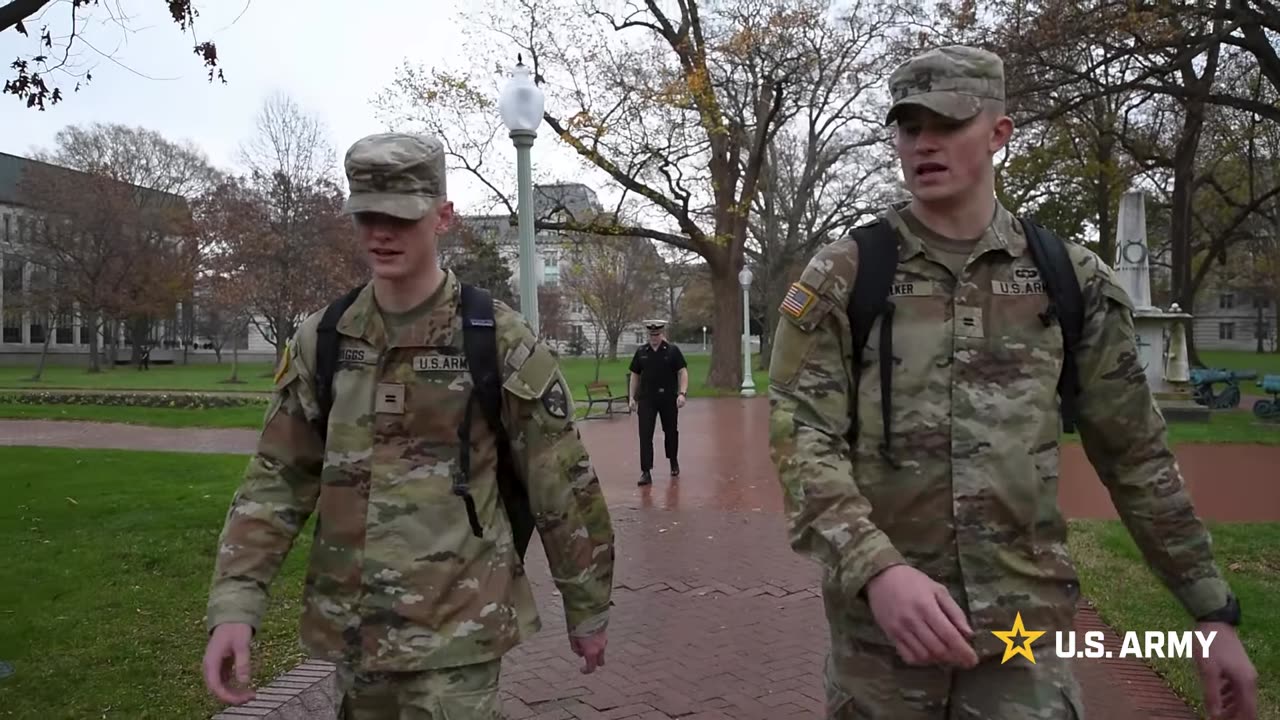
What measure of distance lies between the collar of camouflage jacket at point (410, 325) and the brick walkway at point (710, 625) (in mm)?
2466

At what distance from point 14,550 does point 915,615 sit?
26.2 ft

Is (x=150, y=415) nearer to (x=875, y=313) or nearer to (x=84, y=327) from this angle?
(x=875, y=313)

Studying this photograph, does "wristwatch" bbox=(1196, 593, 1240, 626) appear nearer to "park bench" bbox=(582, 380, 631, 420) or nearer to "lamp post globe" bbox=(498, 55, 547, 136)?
"lamp post globe" bbox=(498, 55, 547, 136)

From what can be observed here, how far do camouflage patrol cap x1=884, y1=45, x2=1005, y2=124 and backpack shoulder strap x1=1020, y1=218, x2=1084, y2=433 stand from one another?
31 centimetres

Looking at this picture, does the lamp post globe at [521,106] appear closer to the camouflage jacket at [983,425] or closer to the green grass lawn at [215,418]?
the camouflage jacket at [983,425]

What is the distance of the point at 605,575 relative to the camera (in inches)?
97.7

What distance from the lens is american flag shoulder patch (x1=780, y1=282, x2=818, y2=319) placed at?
195 centimetres

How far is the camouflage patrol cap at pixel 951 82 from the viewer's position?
196cm

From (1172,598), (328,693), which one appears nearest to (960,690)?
(1172,598)

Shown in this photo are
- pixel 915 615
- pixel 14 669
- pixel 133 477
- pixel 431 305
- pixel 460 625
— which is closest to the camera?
pixel 915 615

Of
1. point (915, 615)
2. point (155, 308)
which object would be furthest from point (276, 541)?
point (155, 308)

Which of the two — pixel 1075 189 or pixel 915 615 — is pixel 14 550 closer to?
pixel 915 615

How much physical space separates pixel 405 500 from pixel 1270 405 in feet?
65.0

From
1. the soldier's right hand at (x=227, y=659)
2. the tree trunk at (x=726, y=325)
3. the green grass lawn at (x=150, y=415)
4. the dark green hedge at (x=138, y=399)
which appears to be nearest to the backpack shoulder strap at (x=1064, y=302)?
the soldier's right hand at (x=227, y=659)
